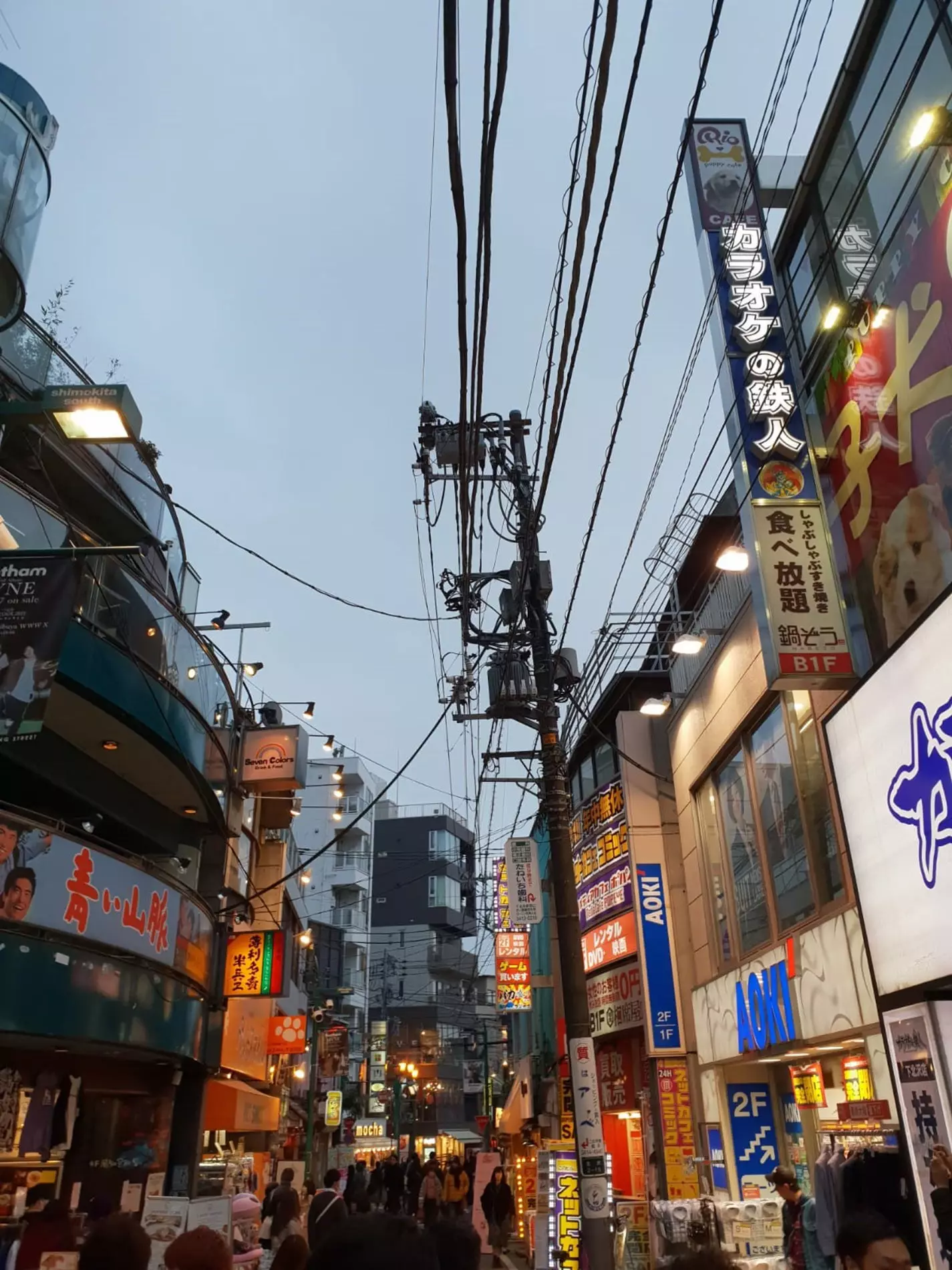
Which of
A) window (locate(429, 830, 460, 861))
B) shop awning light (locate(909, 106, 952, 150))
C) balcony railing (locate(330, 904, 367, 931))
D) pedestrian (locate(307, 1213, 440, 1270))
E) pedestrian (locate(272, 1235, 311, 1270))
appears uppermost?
window (locate(429, 830, 460, 861))

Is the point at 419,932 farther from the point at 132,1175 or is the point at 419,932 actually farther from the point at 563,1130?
the point at 132,1175

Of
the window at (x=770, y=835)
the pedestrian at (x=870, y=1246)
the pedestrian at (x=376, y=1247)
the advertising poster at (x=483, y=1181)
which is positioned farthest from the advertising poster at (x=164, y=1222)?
the advertising poster at (x=483, y=1181)

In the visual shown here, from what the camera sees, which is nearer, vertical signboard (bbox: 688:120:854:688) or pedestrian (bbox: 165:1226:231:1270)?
pedestrian (bbox: 165:1226:231:1270)

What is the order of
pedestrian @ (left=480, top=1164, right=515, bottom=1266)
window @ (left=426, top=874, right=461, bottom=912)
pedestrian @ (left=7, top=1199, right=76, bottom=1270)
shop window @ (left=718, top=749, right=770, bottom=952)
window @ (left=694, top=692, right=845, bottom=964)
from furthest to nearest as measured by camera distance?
1. window @ (left=426, top=874, right=461, bottom=912)
2. pedestrian @ (left=480, top=1164, right=515, bottom=1266)
3. shop window @ (left=718, top=749, right=770, bottom=952)
4. window @ (left=694, top=692, right=845, bottom=964)
5. pedestrian @ (left=7, top=1199, right=76, bottom=1270)

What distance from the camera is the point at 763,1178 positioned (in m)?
13.2

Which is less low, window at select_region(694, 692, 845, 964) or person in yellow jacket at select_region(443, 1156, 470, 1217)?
window at select_region(694, 692, 845, 964)

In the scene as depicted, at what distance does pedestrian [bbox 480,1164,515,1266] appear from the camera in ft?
60.3

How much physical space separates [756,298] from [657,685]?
11.6 metres

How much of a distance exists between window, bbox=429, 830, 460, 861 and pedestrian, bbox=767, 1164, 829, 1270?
60598 millimetres

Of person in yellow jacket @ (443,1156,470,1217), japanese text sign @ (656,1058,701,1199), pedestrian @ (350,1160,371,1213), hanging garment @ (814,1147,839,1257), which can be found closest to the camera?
hanging garment @ (814,1147,839,1257)

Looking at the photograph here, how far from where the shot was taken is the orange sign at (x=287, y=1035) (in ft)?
71.9

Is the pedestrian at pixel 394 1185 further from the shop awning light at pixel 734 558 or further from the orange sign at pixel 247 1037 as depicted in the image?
the shop awning light at pixel 734 558

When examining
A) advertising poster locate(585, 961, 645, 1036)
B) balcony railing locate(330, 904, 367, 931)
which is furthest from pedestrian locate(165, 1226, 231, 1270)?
balcony railing locate(330, 904, 367, 931)

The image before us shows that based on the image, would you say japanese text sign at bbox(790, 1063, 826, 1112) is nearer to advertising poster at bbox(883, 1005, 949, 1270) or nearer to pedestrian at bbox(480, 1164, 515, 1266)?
advertising poster at bbox(883, 1005, 949, 1270)
